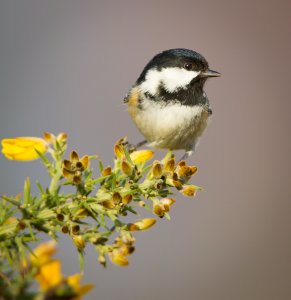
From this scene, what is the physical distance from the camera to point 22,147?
1058 millimetres

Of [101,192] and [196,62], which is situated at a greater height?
[196,62]

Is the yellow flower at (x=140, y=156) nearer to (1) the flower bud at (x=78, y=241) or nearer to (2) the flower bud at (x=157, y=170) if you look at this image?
(2) the flower bud at (x=157, y=170)

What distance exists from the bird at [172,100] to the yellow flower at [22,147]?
127cm

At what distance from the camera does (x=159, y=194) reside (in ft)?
3.23

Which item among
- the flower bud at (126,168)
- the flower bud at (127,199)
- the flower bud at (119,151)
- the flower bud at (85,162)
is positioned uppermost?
the flower bud at (85,162)

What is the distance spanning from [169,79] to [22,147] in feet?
4.77

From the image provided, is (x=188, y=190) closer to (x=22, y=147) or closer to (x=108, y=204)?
(x=108, y=204)

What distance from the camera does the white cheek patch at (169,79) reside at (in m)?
2.39

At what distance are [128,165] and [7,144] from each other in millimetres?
284

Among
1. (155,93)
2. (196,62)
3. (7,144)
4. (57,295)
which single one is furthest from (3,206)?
(196,62)

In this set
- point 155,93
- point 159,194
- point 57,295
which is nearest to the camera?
point 57,295

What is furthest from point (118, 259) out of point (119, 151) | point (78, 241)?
point (119, 151)

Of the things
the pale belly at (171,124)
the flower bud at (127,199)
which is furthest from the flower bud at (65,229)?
the pale belly at (171,124)

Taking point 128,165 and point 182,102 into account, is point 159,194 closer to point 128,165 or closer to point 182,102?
point 128,165
